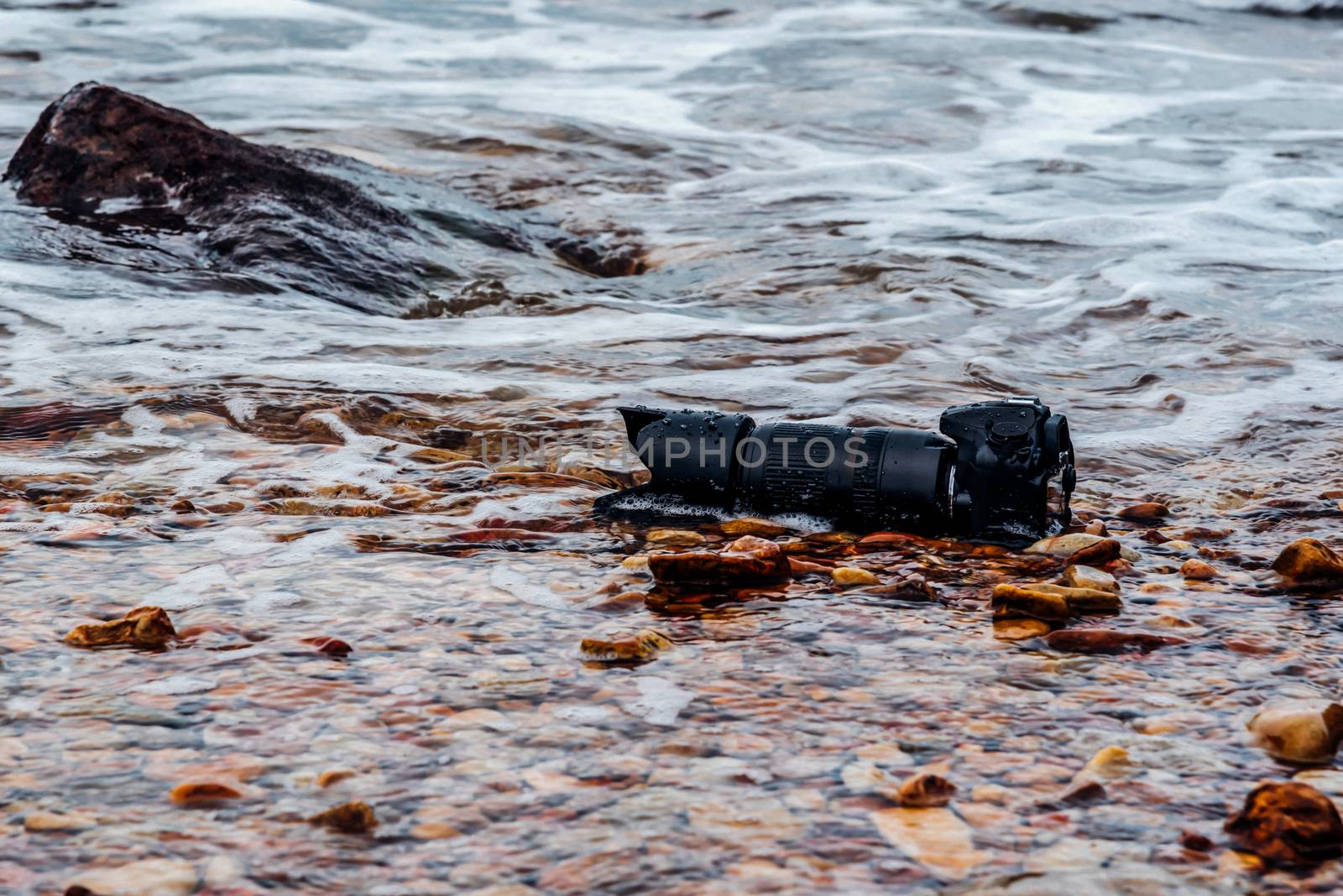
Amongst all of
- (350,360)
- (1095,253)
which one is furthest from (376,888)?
(1095,253)

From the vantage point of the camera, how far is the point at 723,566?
9.45 feet

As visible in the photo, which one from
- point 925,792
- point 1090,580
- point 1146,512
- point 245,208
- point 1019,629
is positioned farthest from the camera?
point 245,208

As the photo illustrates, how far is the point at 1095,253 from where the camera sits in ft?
26.4

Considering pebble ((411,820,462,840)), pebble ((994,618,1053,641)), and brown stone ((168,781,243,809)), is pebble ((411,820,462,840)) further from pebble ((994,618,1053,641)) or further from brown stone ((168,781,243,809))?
pebble ((994,618,1053,641))

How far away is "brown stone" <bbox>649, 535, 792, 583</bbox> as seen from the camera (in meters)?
2.86

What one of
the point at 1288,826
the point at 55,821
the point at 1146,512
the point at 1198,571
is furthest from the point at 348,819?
the point at 1146,512

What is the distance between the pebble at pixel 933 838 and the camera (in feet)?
5.65

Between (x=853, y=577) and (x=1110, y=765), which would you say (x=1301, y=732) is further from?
(x=853, y=577)

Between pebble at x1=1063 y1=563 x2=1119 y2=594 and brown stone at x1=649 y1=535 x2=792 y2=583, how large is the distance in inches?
25.5

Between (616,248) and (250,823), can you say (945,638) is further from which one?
(616,248)

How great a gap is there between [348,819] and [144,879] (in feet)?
0.91

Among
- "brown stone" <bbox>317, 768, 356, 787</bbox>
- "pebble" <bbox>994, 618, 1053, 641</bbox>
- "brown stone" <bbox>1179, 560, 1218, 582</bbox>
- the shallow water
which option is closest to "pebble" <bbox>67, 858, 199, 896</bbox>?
the shallow water

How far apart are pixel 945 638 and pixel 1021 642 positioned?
0.50 ft

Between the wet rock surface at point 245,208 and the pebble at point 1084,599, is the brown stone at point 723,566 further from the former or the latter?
the wet rock surface at point 245,208
